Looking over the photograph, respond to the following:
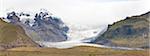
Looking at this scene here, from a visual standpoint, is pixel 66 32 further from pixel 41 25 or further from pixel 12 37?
pixel 12 37

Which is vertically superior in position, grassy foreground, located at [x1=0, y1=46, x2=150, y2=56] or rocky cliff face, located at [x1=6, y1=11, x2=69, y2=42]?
rocky cliff face, located at [x1=6, y1=11, x2=69, y2=42]

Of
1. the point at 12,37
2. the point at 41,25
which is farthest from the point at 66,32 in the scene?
the point at 12,37

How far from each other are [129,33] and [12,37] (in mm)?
5536

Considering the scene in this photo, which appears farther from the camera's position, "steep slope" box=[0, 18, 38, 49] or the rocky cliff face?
"steep slope" box=[0, 18, 38, 49]

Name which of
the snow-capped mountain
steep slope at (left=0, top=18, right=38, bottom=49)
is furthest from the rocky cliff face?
steep slope at (left=0, top=18, right=38, bottom=49)

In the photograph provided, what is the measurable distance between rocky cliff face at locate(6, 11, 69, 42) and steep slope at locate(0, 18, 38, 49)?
0.85 feet

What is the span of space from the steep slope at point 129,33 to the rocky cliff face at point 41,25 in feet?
5.68

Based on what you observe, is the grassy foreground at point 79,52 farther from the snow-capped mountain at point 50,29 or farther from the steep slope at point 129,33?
the steep slope at point 129,33

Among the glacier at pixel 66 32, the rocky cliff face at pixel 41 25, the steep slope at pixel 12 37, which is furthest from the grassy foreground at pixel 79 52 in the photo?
the rocky cliff face at pixel 41 25

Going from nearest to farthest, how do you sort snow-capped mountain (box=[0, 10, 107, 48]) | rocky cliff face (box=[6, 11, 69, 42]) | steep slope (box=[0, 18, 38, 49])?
snow-capped mountain (box=[0, 10, 107, 48]) → rocky cliff face (box=[6, 11, 69, 42]) → steep slope (box=[0, 18, 38, 49])

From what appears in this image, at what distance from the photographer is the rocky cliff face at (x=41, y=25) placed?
2253cm

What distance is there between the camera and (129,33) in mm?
23156

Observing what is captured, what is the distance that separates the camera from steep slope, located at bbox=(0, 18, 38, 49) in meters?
22.7

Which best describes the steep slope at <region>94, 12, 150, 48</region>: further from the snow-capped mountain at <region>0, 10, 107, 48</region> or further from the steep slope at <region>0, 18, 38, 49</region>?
the steep slope at <region>0, 18, 38, 49</region>
